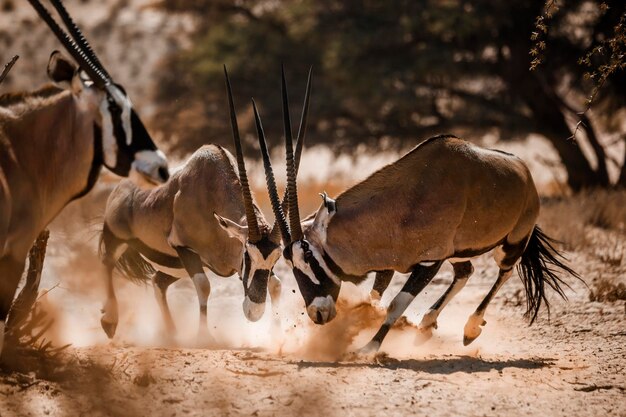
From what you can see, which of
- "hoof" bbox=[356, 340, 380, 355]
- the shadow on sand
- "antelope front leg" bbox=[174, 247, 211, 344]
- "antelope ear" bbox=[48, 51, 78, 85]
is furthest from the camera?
"antelope front leg" bbox=[174, 247, 211, 344]

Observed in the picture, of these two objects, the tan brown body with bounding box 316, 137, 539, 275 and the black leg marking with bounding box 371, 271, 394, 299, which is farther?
the black leg marking with bounding box 371, 271, 394, 299

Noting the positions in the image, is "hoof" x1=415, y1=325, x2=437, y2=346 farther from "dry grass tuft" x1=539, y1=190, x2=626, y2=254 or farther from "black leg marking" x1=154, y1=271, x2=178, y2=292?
"dry grass tuft" x1=539, y1=190, x2=626, y2=254

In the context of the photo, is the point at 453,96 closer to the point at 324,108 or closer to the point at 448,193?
the point at 324,108

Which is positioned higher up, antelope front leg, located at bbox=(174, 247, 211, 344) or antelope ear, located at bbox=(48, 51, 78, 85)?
antelope ear, located at bbox=(48, 51, 78, 85)

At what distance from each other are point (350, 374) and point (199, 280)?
2.39 meters

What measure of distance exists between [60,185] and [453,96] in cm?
1537

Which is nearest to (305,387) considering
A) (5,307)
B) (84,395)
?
(84,395)

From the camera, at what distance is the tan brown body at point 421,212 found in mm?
7488

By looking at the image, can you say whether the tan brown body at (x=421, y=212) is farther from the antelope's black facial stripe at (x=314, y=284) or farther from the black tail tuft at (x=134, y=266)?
the black tail tuft at (x=134, y=266)

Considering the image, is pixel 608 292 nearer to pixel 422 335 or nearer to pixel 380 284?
pixel 422 335

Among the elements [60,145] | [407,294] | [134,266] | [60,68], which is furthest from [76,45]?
[134,266]

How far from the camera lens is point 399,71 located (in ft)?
61.0

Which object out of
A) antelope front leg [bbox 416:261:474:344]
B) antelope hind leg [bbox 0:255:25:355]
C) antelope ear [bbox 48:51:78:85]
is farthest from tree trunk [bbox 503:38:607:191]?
antelope hind leg [bbox 0:255:25:355]

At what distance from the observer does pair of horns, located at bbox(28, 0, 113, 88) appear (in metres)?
4.79
